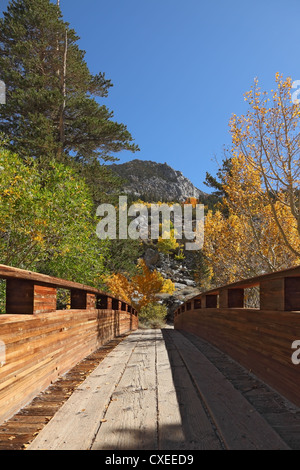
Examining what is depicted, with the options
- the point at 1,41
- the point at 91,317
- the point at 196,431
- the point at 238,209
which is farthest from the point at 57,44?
the point at 196,431

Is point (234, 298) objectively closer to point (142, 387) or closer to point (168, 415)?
point (142, 387)

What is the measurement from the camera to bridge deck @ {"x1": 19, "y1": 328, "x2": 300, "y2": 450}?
6.91 ft

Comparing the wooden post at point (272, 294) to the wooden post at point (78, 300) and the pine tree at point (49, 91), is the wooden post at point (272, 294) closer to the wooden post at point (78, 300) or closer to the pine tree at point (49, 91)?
the wooden post at point (78, 300)

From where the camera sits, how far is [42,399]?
2988mm

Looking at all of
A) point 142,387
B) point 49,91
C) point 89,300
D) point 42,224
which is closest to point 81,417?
point 142,387

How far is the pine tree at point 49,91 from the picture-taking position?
18.4 metres

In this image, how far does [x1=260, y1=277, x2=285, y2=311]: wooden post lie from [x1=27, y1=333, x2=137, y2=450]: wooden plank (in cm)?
176

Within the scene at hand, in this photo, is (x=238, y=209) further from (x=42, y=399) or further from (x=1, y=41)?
(x=1, y=41)

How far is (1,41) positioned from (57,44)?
3537mm

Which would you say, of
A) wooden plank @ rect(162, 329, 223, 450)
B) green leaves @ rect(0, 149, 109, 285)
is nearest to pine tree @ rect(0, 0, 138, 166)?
green leaves @ rect(0, 149, 109, 285)

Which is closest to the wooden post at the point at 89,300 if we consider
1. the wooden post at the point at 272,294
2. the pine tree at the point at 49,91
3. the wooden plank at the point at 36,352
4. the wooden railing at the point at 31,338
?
the wooden plank at the point at 36,352

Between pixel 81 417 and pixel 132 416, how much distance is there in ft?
1.26

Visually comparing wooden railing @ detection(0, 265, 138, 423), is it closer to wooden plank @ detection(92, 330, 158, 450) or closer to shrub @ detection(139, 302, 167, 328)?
wooden plank @ detection(92, 330, 158, 450)

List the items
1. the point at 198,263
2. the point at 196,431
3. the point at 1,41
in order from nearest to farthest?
the point at 196,431
the point at 1,41
the point at 198,263
